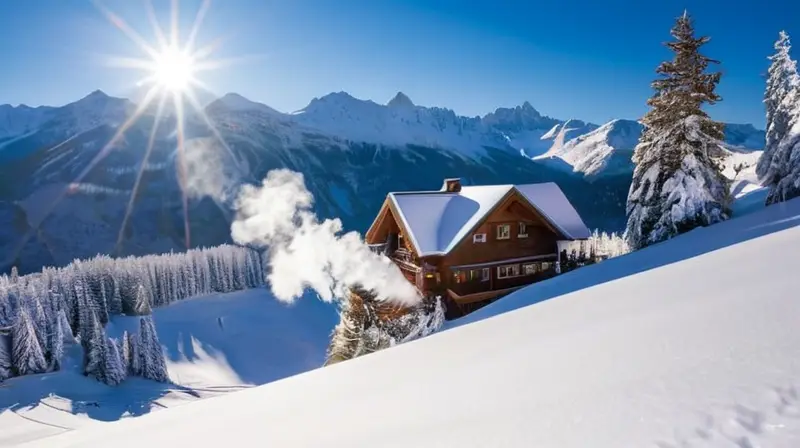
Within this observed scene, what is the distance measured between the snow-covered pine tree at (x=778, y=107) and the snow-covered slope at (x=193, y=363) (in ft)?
112

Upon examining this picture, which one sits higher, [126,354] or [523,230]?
[523,230]

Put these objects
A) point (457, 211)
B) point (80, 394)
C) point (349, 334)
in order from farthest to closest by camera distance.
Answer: point (80, 394) → point (457, 211) → point (349, 334)

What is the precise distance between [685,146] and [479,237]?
8857 millimetres

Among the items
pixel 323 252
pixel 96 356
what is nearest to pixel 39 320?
pixel 96 356

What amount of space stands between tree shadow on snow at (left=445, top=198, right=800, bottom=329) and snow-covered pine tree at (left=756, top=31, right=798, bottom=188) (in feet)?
7.72

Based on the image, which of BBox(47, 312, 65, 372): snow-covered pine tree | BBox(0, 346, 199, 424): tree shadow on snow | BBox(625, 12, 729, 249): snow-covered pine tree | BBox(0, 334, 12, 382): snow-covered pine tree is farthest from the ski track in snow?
BBox(47, 312, 65, 372): snow-covered pine tree

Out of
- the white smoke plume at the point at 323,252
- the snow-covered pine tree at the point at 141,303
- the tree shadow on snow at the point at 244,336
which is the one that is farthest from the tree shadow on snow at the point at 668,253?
the snow-covered pine tree at the point at 141,303

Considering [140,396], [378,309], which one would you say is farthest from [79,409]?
[378,309]

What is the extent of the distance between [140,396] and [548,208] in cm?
4047

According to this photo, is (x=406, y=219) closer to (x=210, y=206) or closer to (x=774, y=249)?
(x=774, y=249)

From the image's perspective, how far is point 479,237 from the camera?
19.0 m

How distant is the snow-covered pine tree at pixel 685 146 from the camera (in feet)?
52.6

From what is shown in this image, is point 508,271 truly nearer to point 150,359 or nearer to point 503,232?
point 503,232

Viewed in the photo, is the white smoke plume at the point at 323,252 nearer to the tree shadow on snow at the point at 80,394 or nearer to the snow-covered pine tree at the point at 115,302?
the tree shadow on snow at the point at 80,394
